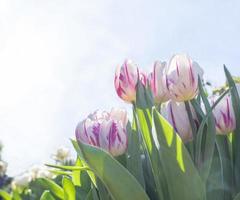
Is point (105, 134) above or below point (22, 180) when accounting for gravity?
above

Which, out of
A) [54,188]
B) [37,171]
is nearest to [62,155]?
[37,171]

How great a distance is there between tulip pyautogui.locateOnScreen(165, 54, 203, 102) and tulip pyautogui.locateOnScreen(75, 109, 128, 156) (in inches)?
4.9

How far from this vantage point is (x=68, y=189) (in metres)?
1.23

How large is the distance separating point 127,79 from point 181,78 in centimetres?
11

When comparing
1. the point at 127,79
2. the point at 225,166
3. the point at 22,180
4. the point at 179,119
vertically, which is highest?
the point at 127,79

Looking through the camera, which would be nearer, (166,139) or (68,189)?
(166,139)

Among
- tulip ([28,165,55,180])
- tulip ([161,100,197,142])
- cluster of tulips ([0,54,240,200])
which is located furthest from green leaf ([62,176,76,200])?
tulip ([28,165,55,180])

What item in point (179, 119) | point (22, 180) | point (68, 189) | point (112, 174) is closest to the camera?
point (112, 174)

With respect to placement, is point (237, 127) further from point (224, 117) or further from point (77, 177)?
point (77, 177)

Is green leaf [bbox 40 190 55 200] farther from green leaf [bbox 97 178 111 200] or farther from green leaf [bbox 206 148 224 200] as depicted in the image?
green leaf [bbox 206 148 224 200]

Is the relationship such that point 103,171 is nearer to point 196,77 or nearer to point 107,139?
point 107,139

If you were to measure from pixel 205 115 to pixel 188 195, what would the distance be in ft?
0.55

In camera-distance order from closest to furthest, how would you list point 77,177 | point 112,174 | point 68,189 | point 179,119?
point 112,174
point 179,119
point 68,189
point 77,177

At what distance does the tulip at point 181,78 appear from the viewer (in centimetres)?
105
